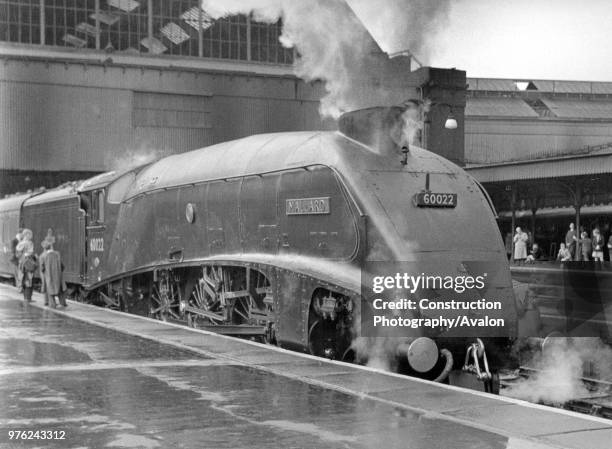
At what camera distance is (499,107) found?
46000 millimetres

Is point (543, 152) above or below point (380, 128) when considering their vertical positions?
above

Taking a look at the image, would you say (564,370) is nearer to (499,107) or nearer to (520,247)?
(520,247)

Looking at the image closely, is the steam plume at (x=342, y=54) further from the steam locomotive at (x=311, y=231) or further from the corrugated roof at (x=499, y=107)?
the corrugated roof at (x=499, y=107)

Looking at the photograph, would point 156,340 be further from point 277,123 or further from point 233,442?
point 277,123

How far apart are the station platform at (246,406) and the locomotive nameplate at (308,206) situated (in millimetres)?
1676

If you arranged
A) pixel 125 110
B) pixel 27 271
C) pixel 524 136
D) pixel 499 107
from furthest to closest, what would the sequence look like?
pixel 499 107 → pixel 524 136 → pixel 125 110 → pixel 27 271

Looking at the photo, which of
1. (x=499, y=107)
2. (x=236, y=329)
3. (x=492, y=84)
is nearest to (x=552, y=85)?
(x=492, y=84)

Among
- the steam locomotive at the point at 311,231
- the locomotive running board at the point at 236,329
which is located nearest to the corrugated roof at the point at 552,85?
the steam locomotive at the point at 311,231

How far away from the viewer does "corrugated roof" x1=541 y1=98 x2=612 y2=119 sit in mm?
45938

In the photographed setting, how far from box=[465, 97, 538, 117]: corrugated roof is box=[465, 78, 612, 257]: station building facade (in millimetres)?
54

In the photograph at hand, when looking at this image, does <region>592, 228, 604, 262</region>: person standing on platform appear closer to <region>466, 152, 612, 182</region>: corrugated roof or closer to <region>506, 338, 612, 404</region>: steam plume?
<region>466, 152, 612, 182</region>: corrugated roof

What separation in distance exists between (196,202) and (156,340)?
251 centimetres

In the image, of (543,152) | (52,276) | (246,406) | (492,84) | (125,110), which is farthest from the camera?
(492,84)

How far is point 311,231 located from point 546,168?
48.8 ft
